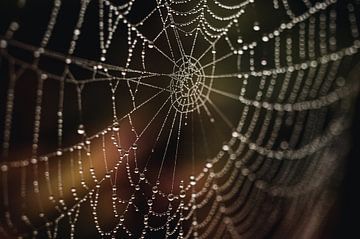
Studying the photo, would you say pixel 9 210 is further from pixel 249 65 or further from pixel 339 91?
pixel 339 91

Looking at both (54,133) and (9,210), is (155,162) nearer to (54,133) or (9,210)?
(54,133)

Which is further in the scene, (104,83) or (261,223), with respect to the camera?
(261,223)

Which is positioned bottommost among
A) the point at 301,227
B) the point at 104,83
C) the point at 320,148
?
the point at 301,227

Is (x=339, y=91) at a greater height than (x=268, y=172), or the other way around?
(x=339, y=91)

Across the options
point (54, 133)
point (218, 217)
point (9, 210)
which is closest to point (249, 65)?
point (218, 217)

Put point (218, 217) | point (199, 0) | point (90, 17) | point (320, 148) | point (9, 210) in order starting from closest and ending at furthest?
point (9, 210) → point (90, 17) → point (199, 0) → point (218, 217) → point (320, 148)

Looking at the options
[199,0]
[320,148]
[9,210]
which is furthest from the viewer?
[320,148]
